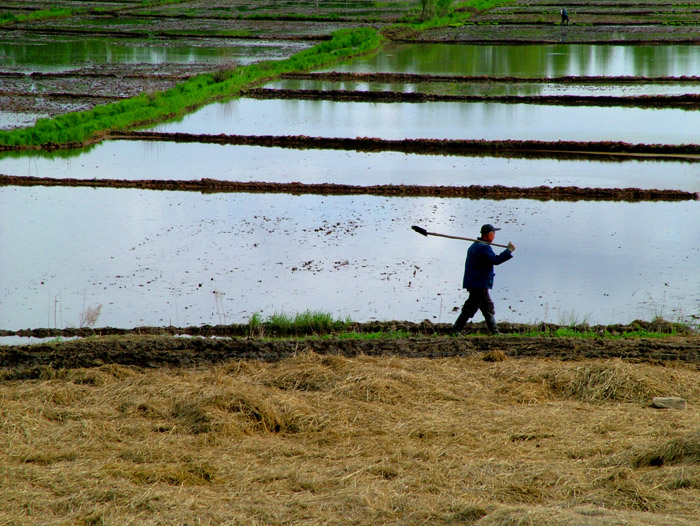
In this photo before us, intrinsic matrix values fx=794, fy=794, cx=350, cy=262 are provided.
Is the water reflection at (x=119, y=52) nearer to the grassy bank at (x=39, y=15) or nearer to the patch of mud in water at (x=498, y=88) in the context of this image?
the patch of mud in water at (x=498, y=88)

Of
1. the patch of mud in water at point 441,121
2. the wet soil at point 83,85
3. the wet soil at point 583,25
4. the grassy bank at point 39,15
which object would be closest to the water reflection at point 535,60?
the wet soil at point 583,25

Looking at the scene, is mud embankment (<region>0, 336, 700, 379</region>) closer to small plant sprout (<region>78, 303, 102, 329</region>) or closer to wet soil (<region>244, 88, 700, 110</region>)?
small plant sprout (<region>78, 303, 102, 329</region>)

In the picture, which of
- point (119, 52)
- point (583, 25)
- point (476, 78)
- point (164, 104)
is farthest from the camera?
point (583, 25)

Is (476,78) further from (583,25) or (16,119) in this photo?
(583,25)

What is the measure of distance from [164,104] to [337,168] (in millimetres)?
7456

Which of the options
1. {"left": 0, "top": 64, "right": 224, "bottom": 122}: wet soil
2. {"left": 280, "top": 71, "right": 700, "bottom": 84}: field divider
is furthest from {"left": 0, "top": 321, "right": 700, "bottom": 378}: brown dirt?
{"left": 280, "top": 71, "right": 700, "bottom": 84}: field divider

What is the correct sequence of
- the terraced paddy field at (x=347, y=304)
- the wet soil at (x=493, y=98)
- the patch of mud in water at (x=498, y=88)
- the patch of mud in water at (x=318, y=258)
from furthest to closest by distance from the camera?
1. the patch of mud in water at (x=498, y=88)
2. the wet soil at (x=493, y=98)
3. the patch of mud in water at (x=318, y=258)
4. the terraced paddy field at (x=347, y=304)

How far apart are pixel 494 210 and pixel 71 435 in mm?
8572

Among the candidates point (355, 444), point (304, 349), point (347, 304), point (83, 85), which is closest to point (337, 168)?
point (347, 304)

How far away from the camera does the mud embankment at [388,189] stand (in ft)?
43.9

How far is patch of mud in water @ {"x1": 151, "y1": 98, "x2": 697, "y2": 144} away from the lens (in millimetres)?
17812

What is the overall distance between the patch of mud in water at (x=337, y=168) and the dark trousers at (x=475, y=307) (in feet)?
20.4

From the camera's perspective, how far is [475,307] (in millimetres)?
8188

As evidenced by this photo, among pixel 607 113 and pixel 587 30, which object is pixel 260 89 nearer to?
pixel 607 113
